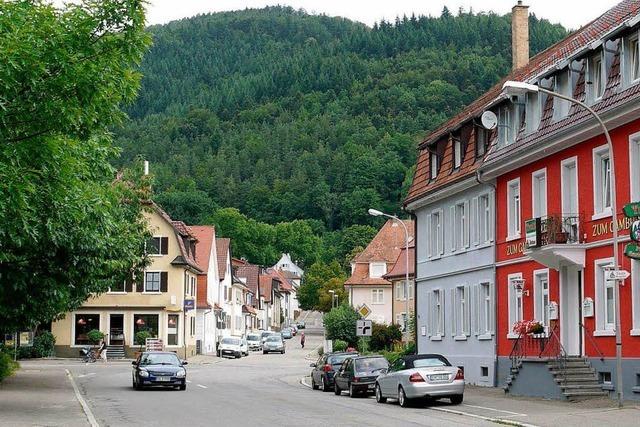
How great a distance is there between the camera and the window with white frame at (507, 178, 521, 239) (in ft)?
109

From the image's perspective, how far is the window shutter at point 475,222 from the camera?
1442 inches

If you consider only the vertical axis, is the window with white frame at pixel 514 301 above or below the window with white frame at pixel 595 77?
below

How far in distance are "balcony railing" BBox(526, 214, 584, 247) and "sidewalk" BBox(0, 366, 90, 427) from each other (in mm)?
12977

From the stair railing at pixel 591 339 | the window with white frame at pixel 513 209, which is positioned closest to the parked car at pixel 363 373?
the window with white frame at pixel 513 209

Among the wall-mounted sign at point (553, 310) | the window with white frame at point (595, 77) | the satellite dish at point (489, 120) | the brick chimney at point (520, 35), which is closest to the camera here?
the window with white frame at point (595, 77)

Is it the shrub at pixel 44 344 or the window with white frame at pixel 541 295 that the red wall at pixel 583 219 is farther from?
the shrub at pixel 44 344

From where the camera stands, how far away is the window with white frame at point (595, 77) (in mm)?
26672

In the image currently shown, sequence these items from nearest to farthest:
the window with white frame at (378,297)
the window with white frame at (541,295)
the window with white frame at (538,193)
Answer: the window with white frame at (541,295) → the window with white frame at (538,193) → the window with white frame at (378,297)

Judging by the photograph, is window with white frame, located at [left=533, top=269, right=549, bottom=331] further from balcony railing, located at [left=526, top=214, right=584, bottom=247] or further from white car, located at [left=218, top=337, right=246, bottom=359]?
white car, located at [left=218, top=337, right=246, bottom=359]

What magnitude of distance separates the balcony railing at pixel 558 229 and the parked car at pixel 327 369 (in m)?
10.4

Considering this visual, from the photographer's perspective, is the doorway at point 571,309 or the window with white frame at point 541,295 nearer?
the doorway at point 571,309

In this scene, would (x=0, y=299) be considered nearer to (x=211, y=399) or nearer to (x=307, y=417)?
(x=211, y=399)

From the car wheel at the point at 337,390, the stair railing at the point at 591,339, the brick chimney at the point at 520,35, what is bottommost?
the car wheel at the point at 337,390

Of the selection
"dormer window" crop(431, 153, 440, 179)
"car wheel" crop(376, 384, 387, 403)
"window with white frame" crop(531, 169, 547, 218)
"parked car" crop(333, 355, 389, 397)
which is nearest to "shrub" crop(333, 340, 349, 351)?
"dormer window" crop(431, 153, 440, 179)
